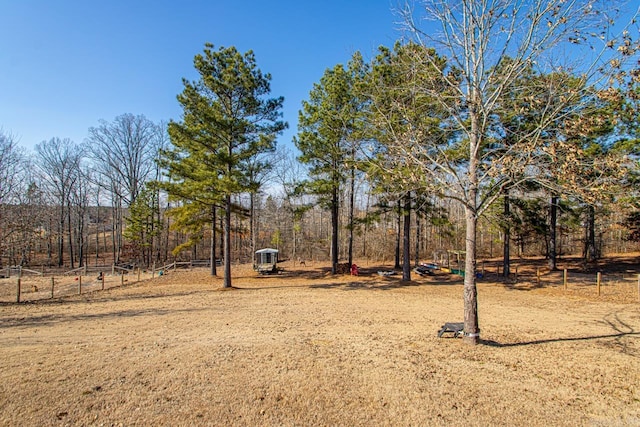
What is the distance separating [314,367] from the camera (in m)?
5.13

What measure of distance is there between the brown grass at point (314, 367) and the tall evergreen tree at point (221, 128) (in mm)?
6436

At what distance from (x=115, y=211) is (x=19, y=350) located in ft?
112

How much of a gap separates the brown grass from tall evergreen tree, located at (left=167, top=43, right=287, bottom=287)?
21.1ft

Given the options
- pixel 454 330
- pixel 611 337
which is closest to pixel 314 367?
pixel 454 330

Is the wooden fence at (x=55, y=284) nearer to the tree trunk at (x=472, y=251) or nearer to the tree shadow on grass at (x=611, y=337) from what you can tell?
the tree trunk at (x=472, y=251)

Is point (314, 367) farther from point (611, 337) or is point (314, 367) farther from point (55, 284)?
point (55, 284)

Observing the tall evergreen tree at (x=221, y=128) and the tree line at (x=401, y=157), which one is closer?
the tree line at (x=401, y=157)

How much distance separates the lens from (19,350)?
5.96m

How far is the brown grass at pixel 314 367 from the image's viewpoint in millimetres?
3789

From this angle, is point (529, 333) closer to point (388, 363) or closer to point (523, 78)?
point (388, 363)

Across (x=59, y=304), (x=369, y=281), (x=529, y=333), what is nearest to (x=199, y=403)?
(x=529, y=333)

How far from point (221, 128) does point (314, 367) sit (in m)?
12.8

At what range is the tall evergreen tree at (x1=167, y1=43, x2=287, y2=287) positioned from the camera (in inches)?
582

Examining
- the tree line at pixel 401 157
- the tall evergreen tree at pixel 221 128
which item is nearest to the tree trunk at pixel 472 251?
the tree line at pixel 401 157
